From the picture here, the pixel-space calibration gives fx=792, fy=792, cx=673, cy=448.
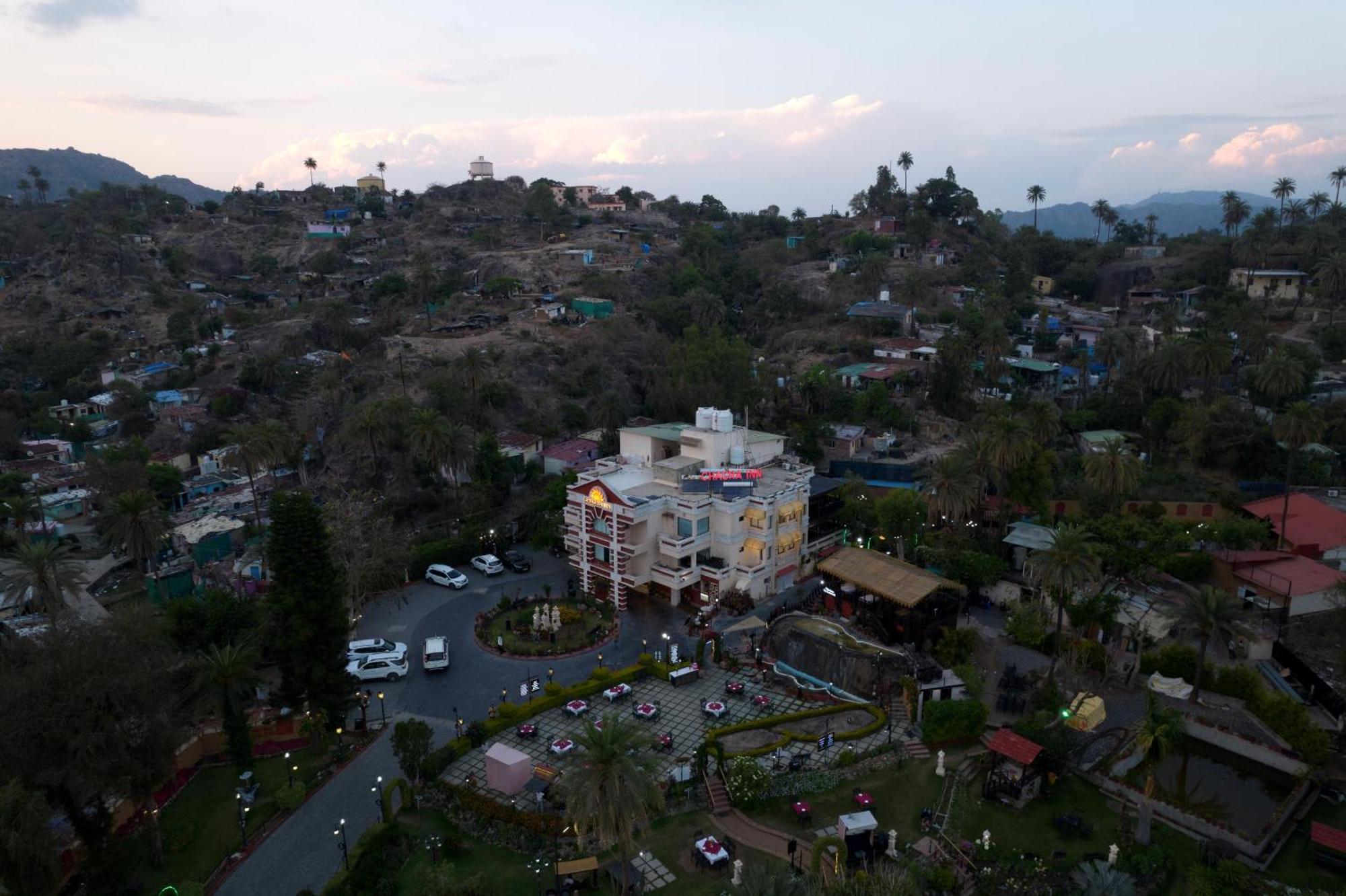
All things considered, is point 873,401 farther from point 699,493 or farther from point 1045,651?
point 1045,651

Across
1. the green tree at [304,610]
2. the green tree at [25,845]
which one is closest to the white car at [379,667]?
the green tree at [304,610]

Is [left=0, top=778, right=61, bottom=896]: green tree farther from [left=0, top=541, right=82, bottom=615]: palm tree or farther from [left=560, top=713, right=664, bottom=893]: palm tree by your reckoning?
[left=0, top=541, right=82, bottom=615]: palm tree

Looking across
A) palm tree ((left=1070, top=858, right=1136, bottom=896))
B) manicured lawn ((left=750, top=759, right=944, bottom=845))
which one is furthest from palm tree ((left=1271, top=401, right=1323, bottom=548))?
palm tree ((left=1070, top=858, right=1136, bottom=896))

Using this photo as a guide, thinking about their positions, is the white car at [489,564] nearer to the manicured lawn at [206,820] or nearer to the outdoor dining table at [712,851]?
the manicured lawn at [206,820]

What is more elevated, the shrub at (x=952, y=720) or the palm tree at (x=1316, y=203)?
the palm tree at (x=1316, y=203)

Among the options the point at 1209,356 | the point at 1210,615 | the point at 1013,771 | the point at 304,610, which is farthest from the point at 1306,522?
the point at 304,610

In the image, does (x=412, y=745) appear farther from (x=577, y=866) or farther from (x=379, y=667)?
(x=379, y=667)
